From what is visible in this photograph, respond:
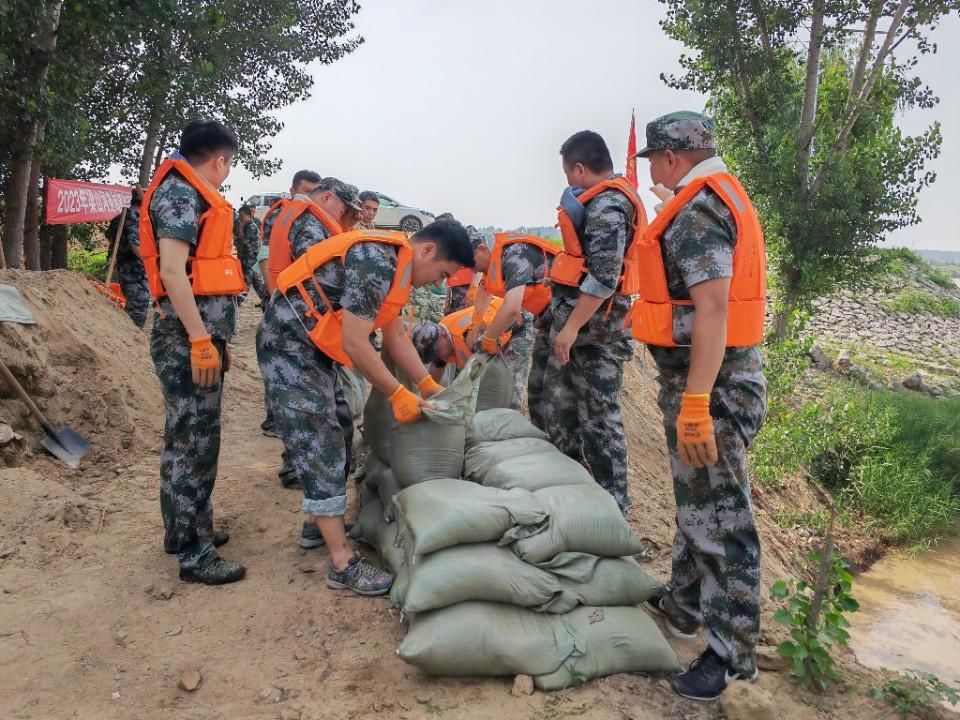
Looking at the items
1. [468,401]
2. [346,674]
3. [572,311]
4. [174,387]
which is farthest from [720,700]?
[174,387]

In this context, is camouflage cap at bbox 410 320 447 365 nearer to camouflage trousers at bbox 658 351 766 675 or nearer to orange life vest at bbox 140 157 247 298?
orange life vest at bbox 140 157 247 298

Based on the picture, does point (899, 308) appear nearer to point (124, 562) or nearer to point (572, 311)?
point (572, 311)

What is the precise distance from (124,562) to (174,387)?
0.84 meters

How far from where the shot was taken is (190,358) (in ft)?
8.95

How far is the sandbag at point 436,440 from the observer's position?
271cm

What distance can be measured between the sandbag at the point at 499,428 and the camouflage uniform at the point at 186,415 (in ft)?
3.71

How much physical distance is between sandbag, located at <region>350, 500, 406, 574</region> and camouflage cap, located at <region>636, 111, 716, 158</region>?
1.78 metres

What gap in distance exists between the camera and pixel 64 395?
13.9 ft

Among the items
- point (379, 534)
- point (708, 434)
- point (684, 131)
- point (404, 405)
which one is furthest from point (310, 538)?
point (684, 131)

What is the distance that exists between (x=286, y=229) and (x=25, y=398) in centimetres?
182

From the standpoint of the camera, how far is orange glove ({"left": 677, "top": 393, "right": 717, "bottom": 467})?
81.9 inches

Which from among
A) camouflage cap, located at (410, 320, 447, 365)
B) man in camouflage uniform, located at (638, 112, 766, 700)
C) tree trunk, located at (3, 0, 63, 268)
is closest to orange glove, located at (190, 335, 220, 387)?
camouflage cap, located at (410, 320, 447, 365)

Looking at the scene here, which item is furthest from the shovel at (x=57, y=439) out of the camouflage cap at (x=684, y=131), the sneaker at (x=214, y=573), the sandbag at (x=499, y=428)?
the camouflage cap at (x=684, y=131)

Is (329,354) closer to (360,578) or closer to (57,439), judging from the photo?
(360,578)
